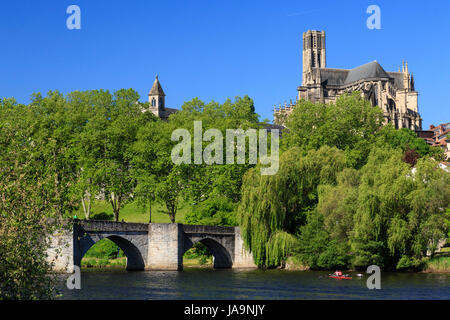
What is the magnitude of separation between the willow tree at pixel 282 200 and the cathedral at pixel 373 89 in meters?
62.5

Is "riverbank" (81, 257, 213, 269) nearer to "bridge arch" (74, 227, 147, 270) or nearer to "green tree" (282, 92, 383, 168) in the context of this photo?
"bridge arch" (74, 227, 147, 270)

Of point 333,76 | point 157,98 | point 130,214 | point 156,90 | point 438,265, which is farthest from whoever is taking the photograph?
point 333,76

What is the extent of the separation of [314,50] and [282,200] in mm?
108681

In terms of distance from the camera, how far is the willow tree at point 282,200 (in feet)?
152

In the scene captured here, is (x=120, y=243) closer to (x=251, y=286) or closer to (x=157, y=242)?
(x=157, y=242)

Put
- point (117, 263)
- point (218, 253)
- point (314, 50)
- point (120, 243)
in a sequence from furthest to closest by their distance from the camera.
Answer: point (314, 50), point (117, 263), point (218, 253), point (120, 243)

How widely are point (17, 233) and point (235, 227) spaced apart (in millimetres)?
32560

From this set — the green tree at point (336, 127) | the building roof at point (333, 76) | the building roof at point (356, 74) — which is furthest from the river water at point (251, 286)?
the building roof at point (333, 76)

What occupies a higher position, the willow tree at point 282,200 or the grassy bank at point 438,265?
the willow tree at point 282,200

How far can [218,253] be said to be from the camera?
51344 millimetres

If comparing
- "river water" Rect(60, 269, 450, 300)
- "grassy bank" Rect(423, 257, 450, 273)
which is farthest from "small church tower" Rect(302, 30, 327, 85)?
"river water" Rect(60, 269, 450, 300)

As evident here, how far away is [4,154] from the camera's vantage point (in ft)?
67.7

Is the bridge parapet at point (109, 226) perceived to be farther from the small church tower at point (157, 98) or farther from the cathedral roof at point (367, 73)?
the cathedral roof at point (367, 73)

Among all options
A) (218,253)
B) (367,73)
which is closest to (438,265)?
(218,253)
